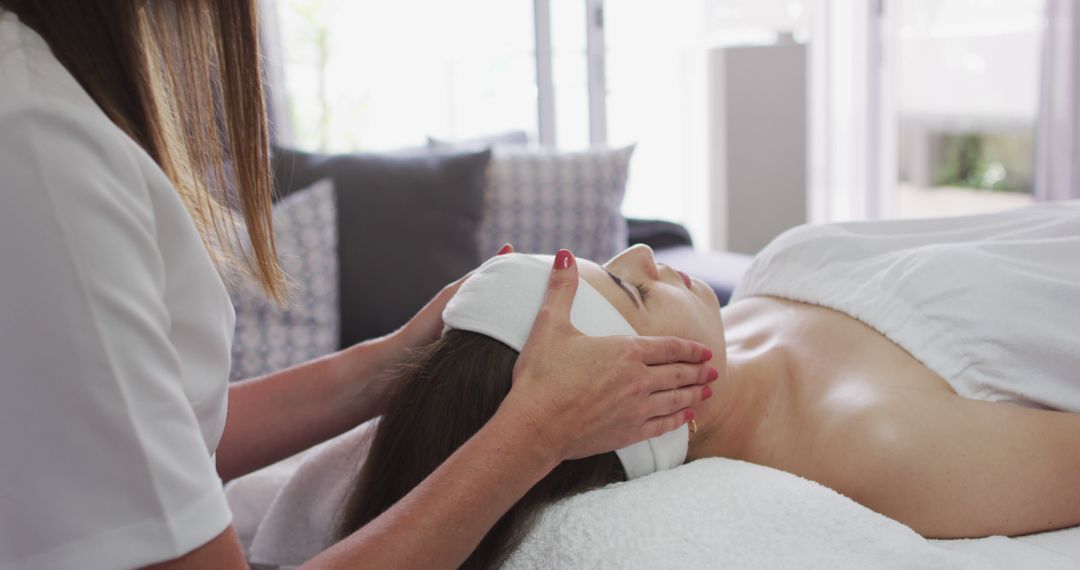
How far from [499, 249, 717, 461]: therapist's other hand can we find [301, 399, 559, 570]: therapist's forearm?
0.09 feet

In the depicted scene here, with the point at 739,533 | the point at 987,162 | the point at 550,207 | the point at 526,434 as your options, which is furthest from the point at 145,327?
the point at 987,162

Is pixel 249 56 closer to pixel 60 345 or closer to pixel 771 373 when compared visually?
pixel 60 345

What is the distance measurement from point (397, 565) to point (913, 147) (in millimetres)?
4805

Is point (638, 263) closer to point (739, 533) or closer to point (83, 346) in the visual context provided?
A: point (739, 533)

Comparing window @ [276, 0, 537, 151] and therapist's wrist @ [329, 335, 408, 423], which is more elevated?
window @ [276, 0, 537, 151]

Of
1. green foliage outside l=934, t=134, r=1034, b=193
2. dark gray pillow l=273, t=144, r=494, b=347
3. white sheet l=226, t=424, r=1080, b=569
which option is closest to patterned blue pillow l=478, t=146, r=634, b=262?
dark gray pillow l=273, t=144, r=494, b=347

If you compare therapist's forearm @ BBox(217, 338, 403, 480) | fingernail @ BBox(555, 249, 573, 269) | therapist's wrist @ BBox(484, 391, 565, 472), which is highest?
fingernail @ BBox(555, 249, 573, 269)

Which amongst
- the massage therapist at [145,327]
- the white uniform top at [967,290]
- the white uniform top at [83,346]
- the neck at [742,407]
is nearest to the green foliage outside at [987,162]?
the white uniform top at [967,290]

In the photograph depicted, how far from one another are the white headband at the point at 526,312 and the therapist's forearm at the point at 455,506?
0.21 meters

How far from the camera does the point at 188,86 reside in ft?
2.92

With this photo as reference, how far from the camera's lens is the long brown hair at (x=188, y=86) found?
780 millimetres

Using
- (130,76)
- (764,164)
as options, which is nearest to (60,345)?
(130,76)

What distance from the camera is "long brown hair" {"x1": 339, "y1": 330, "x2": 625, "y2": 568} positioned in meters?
1.13

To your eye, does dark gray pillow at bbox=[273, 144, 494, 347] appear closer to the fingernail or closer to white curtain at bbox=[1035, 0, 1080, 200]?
the fingernail
